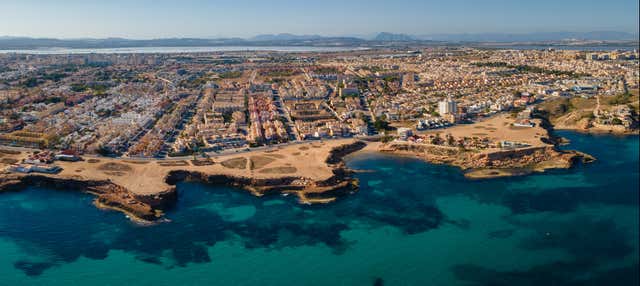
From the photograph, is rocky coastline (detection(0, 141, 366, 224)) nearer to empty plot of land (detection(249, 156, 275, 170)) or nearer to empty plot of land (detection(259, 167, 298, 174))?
empty plot of land (detection(259, 167, 298, 174))

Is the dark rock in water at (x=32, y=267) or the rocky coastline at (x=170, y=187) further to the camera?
the rocky coastline at (x=170, y=187)

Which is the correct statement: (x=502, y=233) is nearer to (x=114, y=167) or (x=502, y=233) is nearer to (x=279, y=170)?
(x=279, y=170)

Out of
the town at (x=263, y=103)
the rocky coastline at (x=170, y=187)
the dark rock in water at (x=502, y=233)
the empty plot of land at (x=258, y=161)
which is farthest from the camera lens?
the town at (x=263, y=103)

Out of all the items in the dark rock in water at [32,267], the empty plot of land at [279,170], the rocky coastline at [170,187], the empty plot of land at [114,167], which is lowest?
the dark rock in water at [32,267]

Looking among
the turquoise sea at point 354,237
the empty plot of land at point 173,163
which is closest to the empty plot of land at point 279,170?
the turquoise sea at point 354,237

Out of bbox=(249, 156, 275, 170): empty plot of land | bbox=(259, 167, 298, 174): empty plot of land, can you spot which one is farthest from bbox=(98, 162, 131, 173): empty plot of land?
bbox=(259, 167, 298, 174): empty plot of land

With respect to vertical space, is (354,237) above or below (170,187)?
below

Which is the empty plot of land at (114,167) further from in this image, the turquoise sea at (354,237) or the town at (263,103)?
the turquoise sea at (354,237)

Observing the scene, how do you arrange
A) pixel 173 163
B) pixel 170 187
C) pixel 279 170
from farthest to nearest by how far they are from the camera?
pixel 173 163 < pixel 279 170 < pixel 170 187

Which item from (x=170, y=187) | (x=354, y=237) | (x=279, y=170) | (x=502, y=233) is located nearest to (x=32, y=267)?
(x=170, y=187)

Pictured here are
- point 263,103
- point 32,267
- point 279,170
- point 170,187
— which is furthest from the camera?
point 263,103
